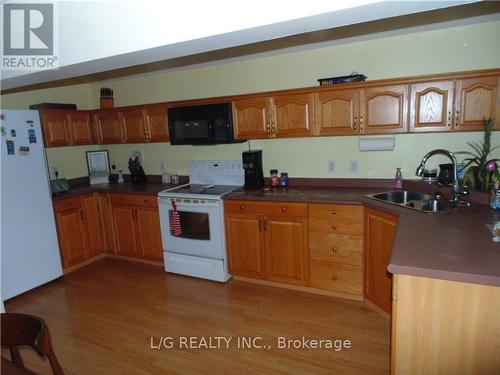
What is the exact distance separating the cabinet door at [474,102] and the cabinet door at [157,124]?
2855 millimetres

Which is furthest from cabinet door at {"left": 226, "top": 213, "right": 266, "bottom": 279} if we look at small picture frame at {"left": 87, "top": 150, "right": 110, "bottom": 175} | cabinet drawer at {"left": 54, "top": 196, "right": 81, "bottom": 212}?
small picture frame at {"left": 87, "top": 150, "right": 110, "bottom": 175}

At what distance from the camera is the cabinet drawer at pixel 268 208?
9.48ft

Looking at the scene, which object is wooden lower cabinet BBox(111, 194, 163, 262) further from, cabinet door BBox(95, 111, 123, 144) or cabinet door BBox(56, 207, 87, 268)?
cabinet door BBox(95, 111, 123, 144)

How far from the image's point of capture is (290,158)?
348 centimetres

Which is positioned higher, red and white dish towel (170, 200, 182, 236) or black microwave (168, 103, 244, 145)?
black microwave (168, 103, 244, 145)

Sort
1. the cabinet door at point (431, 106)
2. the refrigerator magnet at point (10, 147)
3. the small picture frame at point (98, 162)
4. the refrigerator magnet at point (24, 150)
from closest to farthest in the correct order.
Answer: the cabinet door at point (431, 106), the refrigerator magnet at point (10, 147), the refrigerator magnet at point (24, 150), the small picture frame at point (98, 162)

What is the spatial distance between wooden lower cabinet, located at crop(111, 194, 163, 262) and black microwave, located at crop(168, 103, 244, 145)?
789mm

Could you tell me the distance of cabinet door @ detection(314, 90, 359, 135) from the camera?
9.30 feet

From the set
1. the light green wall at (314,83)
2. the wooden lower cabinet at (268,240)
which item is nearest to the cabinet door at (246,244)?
the wooden lower cabinet at (268,240)

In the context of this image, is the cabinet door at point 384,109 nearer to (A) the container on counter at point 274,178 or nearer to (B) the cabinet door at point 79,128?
(A) the container on counter at point 274,178

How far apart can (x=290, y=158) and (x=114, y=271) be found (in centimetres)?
239

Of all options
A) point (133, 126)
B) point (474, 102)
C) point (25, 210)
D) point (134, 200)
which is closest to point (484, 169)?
point (474, 102)

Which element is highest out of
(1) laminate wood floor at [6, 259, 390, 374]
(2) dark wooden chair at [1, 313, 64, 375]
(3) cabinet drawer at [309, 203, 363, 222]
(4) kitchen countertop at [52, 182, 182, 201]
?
(4) kitchen countertop at [52, 182, 182, 201]

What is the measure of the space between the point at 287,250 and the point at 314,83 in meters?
1.66
